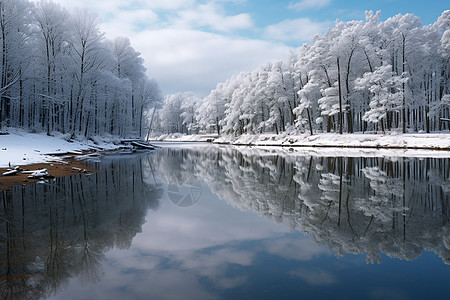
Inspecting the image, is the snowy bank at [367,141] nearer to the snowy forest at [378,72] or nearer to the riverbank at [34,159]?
the snowy forest at [378,72]

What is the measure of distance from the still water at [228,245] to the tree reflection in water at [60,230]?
0.07 ft

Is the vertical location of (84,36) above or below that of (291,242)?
above

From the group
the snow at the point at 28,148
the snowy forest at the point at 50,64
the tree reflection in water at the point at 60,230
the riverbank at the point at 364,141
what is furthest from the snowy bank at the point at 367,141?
the snow at the point at 28,148

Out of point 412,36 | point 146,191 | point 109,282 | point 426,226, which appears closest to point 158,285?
point 109,282

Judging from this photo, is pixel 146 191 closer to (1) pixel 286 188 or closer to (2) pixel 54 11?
(1) pixel 286 188

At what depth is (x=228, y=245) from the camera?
443 cm

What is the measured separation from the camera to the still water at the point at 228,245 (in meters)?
3.08

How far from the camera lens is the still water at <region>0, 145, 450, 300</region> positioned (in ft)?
10.1

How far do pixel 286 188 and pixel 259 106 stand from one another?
49086 mm

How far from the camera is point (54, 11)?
2930 cm

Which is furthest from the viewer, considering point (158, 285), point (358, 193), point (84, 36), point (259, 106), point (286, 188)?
point (259, 106)

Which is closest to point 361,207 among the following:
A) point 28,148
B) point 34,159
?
point 34,159

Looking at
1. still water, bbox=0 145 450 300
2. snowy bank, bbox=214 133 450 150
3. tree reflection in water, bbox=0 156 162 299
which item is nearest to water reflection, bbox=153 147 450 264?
still water, bbox=0 145 450 300

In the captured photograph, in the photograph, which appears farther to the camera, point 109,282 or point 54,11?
point 54,11
